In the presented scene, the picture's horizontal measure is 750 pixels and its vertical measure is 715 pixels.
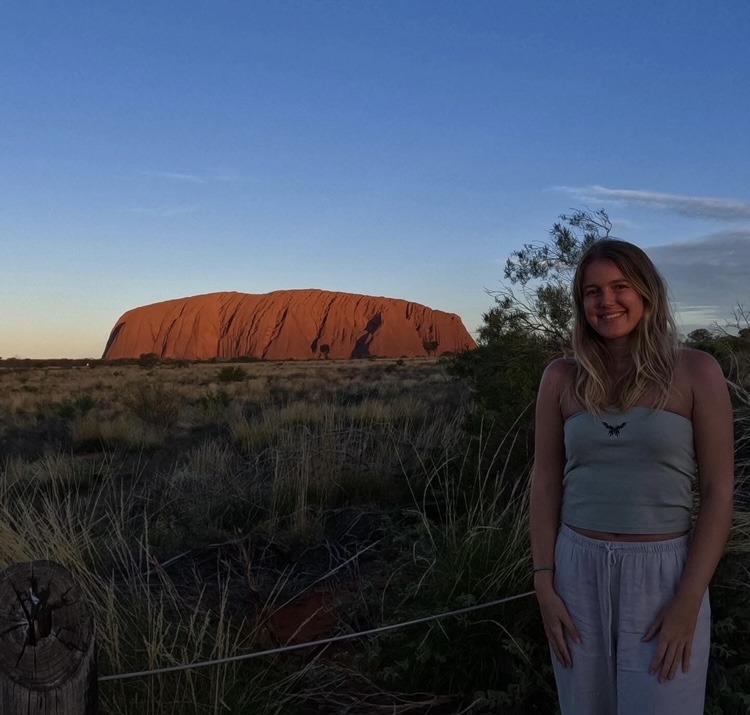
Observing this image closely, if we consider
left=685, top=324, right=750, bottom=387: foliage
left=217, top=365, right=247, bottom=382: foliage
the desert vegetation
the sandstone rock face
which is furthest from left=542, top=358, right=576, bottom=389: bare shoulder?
the sandstone rock face

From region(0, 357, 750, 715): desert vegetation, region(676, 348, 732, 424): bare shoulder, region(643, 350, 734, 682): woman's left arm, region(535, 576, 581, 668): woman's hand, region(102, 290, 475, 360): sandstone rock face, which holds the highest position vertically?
region(102, 290, 475, 360): sandstone rock face

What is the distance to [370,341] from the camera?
349 ft

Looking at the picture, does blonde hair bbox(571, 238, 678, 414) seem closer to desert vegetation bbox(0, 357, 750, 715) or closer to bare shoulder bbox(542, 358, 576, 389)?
bare shoulder bbox(542, 358, 576, 389)

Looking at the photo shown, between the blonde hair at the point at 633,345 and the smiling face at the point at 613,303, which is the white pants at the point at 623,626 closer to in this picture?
the blonde hair at the point at 633,345

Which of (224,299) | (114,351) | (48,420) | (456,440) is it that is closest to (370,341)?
(224,299)

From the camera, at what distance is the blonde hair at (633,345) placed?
6.62ft

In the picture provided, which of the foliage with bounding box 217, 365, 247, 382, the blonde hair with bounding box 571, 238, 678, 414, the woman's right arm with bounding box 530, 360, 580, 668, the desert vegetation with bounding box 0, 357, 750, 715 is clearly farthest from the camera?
the foliage with bounding box 217, 365, 247, 382

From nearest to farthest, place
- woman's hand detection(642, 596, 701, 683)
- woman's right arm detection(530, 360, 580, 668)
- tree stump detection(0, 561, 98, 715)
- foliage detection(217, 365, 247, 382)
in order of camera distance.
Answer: tree stump detection(0, 561, 98, 715) < woman's hand detection(642, 596, 701, 683) < woman's right arm detection(530, 360, 580, 668) < foliage detection(217, 365, 247, 382)

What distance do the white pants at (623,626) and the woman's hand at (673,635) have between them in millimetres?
16

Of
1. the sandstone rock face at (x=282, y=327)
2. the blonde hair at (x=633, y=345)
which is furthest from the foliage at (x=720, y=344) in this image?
the sandstone rock face at (x=282, y=327)

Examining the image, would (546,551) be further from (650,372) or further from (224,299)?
(224,299)

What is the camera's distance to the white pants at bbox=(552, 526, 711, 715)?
196cm

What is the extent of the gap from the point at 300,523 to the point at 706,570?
12.0 feet

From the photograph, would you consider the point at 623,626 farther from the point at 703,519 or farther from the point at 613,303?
the point at 613,303
